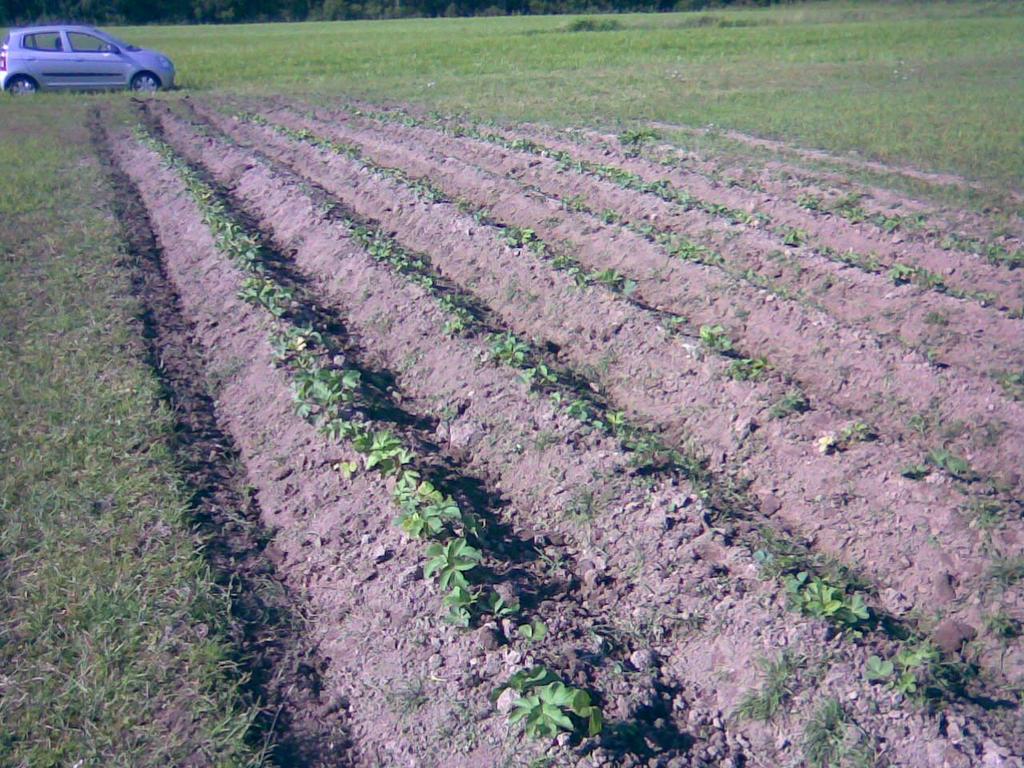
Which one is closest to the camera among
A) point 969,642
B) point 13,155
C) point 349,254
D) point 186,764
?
point 186,764

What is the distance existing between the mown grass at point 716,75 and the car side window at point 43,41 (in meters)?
3.22

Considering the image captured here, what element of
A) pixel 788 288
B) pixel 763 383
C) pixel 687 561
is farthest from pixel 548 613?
pixel 788 288

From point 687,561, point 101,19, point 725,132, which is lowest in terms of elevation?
point 101,19

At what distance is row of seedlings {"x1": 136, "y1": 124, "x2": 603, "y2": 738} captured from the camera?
3.48 metres

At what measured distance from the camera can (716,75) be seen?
25.2 m

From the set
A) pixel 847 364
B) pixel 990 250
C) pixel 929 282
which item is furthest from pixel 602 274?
pixel 990 250

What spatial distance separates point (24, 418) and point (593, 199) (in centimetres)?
701

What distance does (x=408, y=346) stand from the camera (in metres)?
7.22

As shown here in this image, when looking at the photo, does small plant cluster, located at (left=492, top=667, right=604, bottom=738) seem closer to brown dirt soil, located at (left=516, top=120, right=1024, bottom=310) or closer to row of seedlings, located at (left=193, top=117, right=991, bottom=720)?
row of seedlings, located at (left=193, top=117, right=991, bottom=720)

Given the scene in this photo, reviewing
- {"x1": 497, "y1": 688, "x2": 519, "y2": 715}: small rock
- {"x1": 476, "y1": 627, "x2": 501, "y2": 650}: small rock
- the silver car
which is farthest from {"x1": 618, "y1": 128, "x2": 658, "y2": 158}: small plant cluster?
the silver car

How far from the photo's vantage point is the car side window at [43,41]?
885 inches

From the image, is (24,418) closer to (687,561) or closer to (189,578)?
(189,578)

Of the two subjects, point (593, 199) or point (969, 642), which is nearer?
point (969, 642)

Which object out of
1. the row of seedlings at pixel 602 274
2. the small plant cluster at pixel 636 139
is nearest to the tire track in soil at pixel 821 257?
the row of seedlings at pixel 602 274
